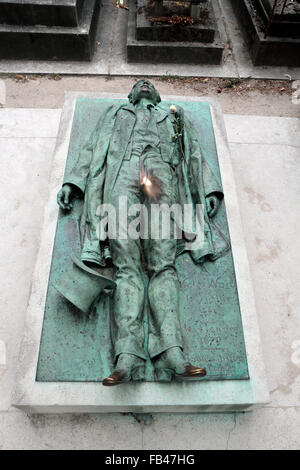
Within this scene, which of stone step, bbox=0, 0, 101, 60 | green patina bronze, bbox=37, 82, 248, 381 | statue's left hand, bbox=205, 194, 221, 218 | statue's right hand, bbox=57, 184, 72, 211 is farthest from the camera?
stone step, bbox=0, 0, 101, 60

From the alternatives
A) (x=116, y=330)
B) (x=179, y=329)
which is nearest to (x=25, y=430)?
(x=116, y=330)

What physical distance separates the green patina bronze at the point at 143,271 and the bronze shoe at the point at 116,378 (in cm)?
11

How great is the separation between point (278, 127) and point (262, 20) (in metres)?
2.72

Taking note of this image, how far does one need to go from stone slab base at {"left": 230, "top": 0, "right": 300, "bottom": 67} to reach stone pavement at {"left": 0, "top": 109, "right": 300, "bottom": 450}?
Answer: 1813mm

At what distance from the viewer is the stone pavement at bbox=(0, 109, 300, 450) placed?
10.4 ft

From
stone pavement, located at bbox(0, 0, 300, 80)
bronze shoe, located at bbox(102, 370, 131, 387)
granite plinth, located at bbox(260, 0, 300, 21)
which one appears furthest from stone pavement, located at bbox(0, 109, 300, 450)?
granite plinth, located at bbox(260, 0, 300, 21)

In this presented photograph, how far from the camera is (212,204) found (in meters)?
3.86

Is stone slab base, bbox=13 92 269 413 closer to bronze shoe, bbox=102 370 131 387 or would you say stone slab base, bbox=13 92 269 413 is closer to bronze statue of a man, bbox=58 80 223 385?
bronze statue of a man, bbox=58 80 223 385

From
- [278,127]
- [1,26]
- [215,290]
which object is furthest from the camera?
[1,26]

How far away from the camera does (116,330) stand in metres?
2.99

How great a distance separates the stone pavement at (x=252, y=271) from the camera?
318 centimetres

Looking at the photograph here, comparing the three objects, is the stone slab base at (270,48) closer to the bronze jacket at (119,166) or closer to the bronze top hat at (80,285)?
the bronze jacket at (119,166)

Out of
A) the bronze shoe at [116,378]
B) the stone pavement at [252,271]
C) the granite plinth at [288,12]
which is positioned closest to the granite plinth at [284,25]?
the granite plinth at [288,12]

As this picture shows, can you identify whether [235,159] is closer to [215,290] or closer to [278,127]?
[278,127]
